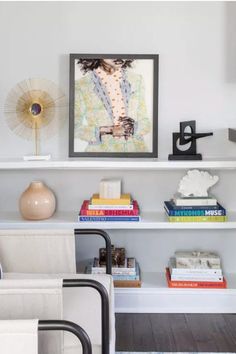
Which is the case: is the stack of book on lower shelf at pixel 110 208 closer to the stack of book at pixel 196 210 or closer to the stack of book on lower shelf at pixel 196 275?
the stack of book at pixel 196 210

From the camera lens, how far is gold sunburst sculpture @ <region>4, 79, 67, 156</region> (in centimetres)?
269

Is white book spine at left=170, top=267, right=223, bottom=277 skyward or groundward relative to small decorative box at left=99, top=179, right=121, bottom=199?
groundward

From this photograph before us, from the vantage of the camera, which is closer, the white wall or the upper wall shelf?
the upper wall shelf

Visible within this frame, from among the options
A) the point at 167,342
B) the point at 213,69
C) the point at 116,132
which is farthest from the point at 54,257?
the point at 213,69

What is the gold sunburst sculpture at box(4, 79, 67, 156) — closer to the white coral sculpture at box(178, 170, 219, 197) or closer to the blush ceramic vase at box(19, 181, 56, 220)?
the blush ceramic vase at box(19, 181, 56, 220)

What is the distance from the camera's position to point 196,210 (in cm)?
263

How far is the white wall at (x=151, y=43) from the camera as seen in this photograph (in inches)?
107

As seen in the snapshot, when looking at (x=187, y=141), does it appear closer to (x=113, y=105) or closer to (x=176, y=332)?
(x=113, y=105)

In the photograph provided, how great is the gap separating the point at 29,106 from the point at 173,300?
4.54 feet

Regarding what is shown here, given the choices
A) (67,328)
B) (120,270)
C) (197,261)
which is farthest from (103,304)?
(197,261)

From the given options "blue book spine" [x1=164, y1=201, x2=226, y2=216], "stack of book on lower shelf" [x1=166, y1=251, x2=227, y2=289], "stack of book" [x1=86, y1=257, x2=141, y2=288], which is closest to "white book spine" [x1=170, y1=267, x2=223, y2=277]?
"stack of book on lower shelf" [x1=166, y1=251, x2=227, y2=289]

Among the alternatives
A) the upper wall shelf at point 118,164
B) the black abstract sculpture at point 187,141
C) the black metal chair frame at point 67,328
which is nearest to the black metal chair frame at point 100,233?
the upper wall shelf at point 118,164

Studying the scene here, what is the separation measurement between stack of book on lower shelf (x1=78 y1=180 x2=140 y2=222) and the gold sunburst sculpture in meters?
0.44

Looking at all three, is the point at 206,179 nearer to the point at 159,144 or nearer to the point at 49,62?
the point at 159,144
